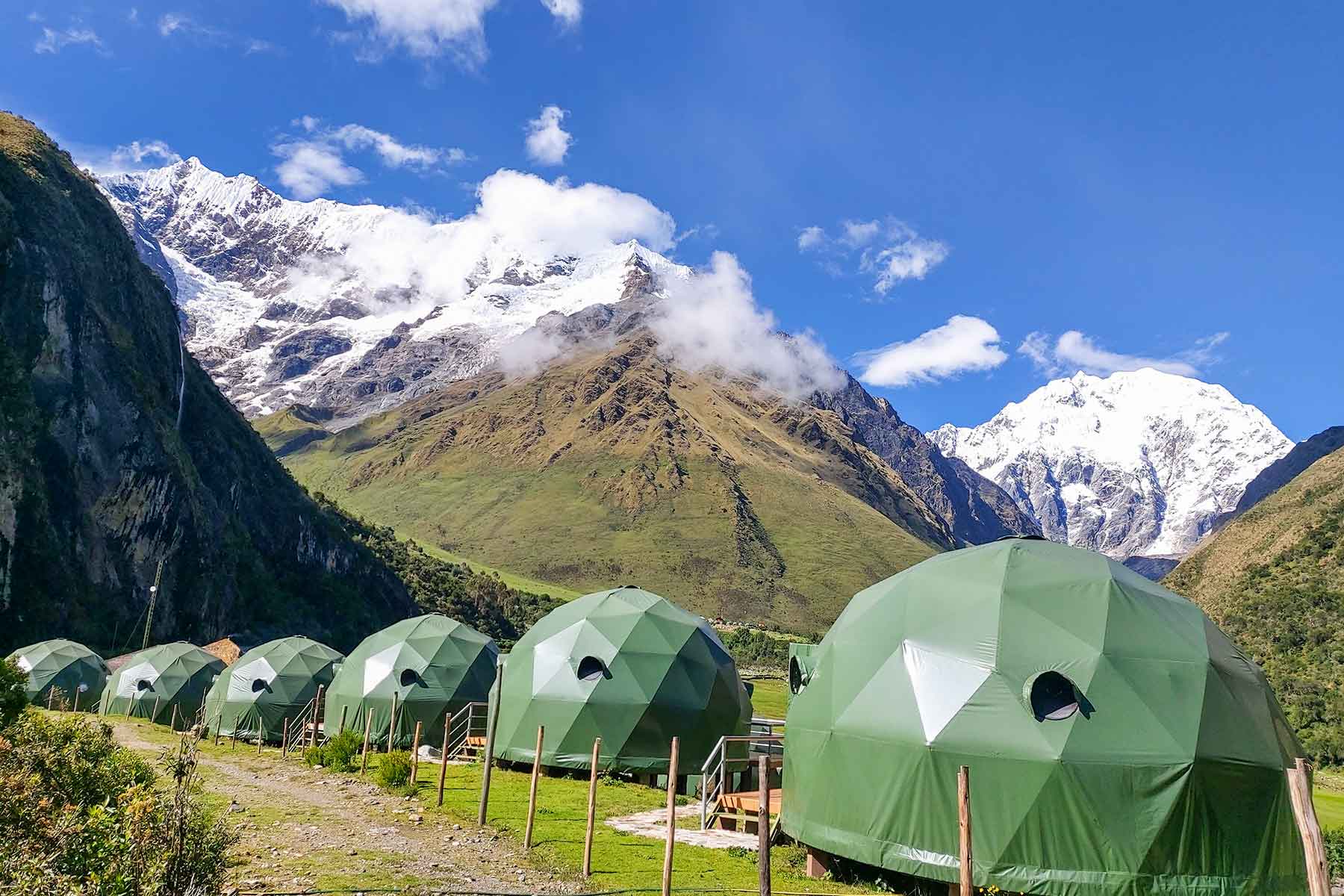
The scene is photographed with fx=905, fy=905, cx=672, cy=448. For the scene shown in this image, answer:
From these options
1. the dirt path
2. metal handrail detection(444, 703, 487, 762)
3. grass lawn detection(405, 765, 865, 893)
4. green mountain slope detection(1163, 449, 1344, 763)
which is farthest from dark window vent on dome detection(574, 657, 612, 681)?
green mountain slope detection(1163, 449, 1344, 763)

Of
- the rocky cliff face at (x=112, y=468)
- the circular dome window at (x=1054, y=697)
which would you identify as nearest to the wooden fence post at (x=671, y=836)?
the circular dome window at (x=1054, y=697)

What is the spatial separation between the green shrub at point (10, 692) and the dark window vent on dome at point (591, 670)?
15049mm

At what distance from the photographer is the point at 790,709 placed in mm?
18609

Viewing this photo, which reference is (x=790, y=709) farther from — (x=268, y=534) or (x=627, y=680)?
(x=268, y=534)

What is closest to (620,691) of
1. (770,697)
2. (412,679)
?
(412,679)

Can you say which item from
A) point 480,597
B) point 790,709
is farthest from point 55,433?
point 790,709

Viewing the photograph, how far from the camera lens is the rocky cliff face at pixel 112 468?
75.0m

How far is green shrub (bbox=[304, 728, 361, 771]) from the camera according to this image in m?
30.0

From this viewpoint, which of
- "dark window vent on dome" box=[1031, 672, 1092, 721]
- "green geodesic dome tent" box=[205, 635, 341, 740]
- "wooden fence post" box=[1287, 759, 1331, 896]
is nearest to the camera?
"wooden fence post" box=[1287, 759, 1331, 896]

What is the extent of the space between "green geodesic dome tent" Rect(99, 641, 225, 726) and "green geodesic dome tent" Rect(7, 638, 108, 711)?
5.14 ft

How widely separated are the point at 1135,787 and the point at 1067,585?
137 inches

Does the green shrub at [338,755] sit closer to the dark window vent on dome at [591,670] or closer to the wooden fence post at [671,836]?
the dark window vent on dome at [591,670]

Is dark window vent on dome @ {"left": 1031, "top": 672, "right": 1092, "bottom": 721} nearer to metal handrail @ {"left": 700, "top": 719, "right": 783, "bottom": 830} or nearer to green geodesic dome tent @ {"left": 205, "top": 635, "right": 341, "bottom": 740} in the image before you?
metal handrail @ {"left": 700, "top": 719, "right": 783, "bottom": 830}

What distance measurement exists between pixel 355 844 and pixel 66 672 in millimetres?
45693
